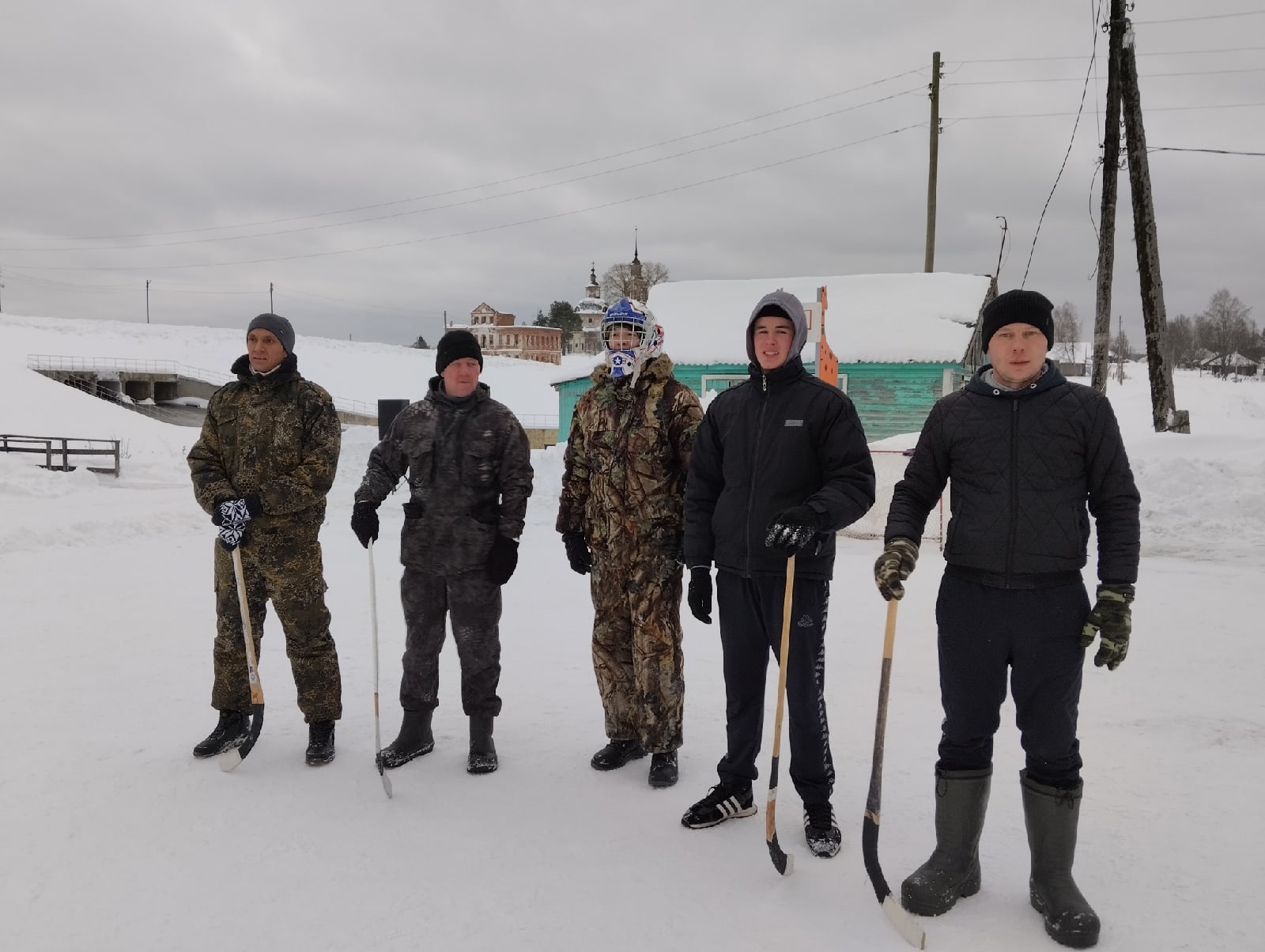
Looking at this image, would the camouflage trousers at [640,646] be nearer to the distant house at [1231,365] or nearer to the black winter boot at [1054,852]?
the black winter boot at [1054,852]

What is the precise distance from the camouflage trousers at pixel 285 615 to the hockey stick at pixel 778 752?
215 centimetres

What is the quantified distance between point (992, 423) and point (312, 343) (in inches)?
2663

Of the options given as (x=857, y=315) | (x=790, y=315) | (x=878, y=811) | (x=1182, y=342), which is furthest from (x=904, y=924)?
(x=1182, y=342)

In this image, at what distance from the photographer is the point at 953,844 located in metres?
2.69

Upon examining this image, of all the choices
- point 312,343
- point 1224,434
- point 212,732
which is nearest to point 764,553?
point 212,732

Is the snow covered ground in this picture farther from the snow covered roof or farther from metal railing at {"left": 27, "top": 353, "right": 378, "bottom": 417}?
metal railing at {"left": 27, "top": 353, "right": 378, "bottom": 417}

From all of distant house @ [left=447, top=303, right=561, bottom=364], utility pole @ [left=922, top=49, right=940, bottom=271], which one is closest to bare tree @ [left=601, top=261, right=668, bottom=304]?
distant house @ [left=447, top=303, right=561, bottom=364]

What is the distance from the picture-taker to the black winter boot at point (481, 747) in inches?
146

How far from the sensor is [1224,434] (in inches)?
446

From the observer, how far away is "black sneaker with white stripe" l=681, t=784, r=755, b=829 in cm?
321

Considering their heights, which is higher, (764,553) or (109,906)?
(764,553)

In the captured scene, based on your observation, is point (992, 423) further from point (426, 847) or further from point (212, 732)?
point (212, 732)

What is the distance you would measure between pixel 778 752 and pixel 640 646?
0.88 meters

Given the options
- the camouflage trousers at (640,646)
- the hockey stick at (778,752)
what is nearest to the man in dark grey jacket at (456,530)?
the camouflage trousers at (640,646)
